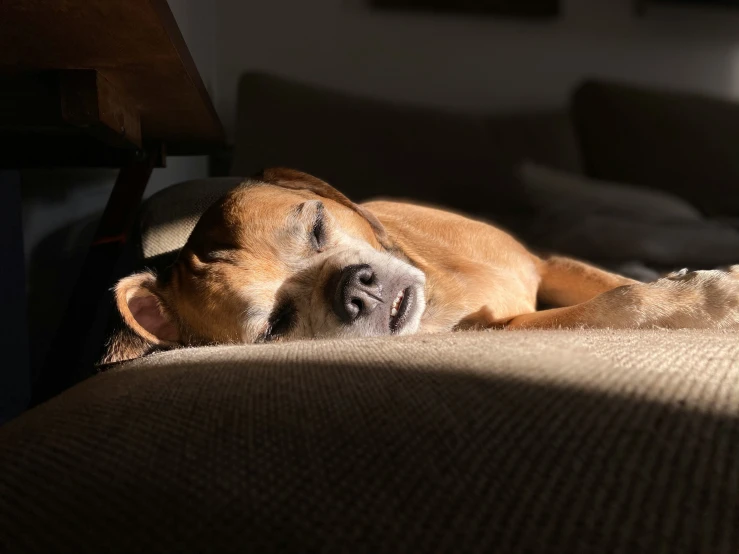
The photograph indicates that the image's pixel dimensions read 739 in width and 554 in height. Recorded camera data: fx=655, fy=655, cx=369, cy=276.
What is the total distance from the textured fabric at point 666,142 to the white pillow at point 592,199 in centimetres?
48

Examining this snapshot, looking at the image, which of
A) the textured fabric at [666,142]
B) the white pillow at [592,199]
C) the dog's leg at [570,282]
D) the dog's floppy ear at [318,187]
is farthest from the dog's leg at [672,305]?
the textured fabric at [666,142]

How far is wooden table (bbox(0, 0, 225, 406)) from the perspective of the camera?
2.89ft

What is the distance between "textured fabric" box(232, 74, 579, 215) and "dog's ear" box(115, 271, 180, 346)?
111 cm

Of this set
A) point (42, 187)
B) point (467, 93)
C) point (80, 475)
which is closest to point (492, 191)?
point (467, 93)

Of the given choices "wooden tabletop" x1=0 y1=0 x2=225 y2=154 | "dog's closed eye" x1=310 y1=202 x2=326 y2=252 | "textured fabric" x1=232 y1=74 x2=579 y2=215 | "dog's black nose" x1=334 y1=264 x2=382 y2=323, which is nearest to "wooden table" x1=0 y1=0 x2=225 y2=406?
"wooden tabletop" x1=0 y1=0 x2=225 y2=154

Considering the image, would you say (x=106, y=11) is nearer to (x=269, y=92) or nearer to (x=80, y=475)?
(x=80, y=475)

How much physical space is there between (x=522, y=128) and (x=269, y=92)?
1.33 m

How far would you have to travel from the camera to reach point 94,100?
1019mm

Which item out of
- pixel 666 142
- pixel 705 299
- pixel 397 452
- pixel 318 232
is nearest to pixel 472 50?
pixel 666 142

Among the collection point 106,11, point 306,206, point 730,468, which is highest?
point 106,11

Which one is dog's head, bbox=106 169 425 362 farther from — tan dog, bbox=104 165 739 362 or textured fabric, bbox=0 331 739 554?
textured fabric, bbox=0 331 739 554

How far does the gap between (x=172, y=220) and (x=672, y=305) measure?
1157 mm

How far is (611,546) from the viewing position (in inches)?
13.3

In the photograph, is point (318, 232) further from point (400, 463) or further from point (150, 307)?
point (400, 463)
